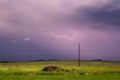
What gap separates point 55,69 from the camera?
72.7m

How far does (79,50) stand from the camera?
346ft

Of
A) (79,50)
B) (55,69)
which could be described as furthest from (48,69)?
(79,50)

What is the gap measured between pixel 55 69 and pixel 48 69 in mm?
1984

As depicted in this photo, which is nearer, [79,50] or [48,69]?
[48,69]

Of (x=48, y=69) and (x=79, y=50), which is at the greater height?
(x=79, y=50)

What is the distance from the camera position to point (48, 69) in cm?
7275

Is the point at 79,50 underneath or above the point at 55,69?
above

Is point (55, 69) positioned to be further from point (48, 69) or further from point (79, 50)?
point (79, 50)

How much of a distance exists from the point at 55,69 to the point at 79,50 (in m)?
34.3

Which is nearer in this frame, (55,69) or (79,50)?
(55,69)

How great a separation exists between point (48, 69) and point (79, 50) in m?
34.9
